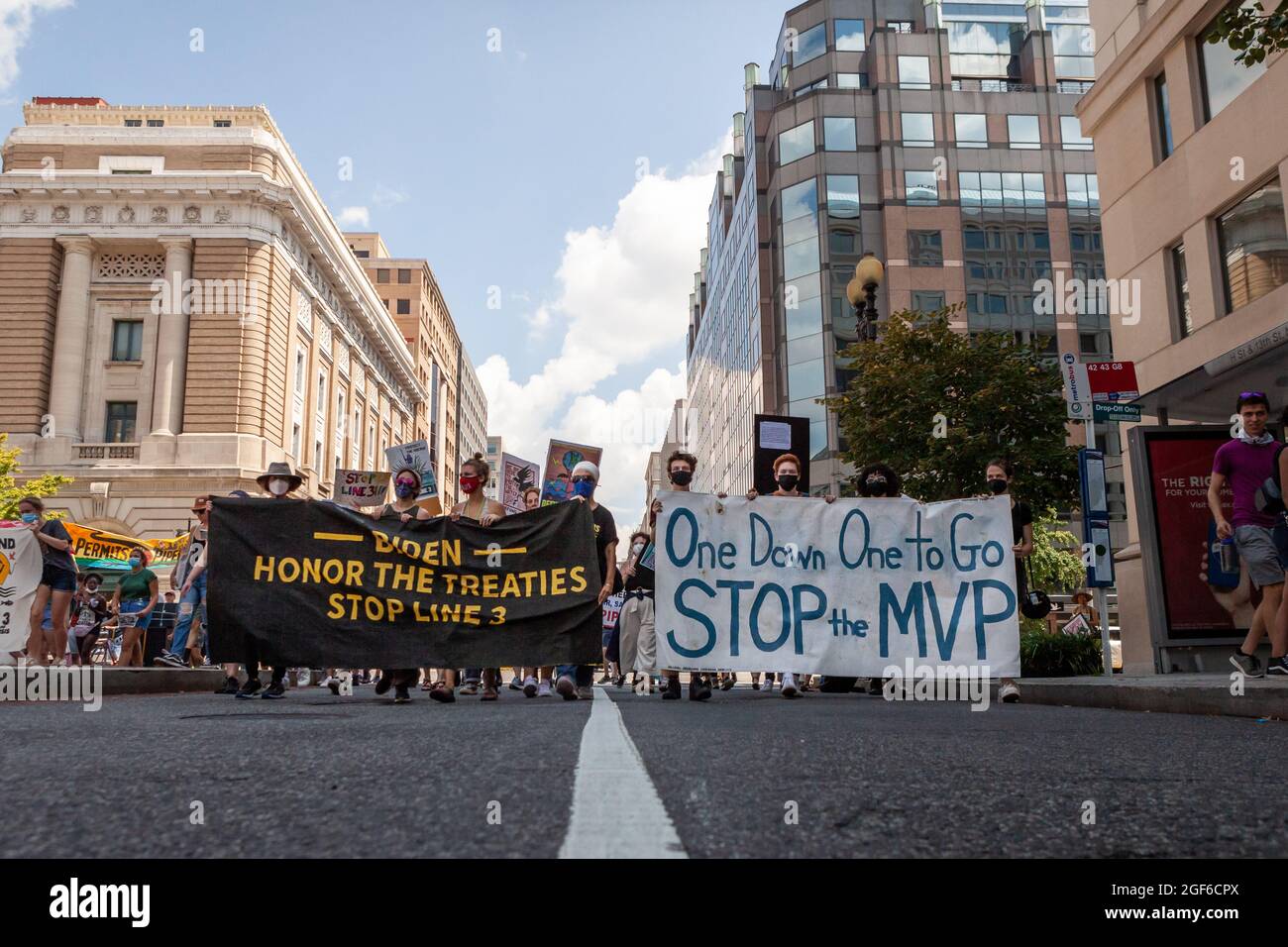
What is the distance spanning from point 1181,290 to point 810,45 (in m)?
42.3

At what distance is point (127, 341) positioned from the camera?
145 feet

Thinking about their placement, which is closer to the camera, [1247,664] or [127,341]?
[1247,664]

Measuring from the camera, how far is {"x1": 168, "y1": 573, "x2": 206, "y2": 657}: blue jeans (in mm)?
10648

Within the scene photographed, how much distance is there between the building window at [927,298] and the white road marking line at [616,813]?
47984 mm

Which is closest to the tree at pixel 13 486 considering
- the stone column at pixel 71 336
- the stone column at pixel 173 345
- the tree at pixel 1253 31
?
the stone column at pixel 71 336

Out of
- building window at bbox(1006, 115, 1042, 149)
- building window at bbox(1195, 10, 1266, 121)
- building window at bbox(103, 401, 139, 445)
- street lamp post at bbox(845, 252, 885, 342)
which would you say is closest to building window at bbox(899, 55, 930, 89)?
building window at bbox(1006, 115, 1042, 149)

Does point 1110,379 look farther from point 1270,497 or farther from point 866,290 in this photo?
point 866,290

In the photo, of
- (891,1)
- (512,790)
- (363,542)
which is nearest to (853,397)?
(363,542)

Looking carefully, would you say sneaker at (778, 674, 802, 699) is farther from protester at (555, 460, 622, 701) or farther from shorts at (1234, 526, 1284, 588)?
shorts at (1234, 526, 1284, 588)

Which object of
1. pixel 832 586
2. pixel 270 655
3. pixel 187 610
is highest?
pixel 832 586

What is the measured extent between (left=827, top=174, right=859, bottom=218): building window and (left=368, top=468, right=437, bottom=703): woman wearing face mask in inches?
1708

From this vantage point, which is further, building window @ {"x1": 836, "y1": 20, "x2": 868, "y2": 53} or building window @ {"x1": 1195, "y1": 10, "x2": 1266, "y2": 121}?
building window @ {"x1": 836, "y1": 20, "x2": 868, "y2": 53}

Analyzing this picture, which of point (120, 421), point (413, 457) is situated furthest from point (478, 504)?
point (120, 421)
